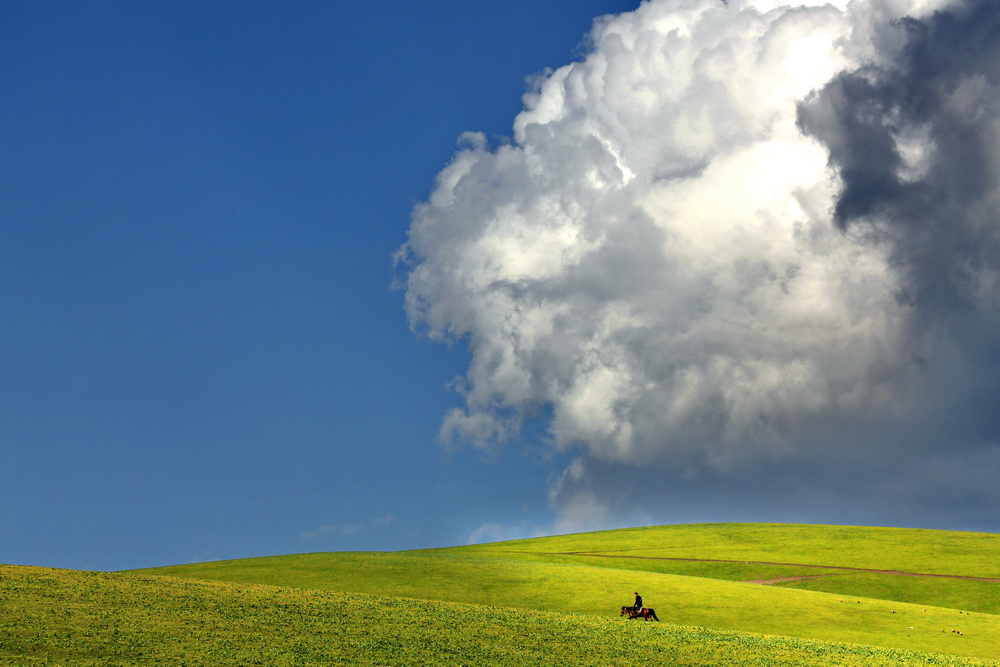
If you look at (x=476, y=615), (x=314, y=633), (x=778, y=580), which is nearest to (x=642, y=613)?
(x=476, y=615)

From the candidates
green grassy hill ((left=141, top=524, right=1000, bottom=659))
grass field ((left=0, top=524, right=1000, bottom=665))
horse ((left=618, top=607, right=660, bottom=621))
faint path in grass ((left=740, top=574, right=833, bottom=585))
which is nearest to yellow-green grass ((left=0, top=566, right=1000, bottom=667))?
grass field ((left=0, top=524, right=1000, bottom=665))

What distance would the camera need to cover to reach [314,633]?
3878 cm

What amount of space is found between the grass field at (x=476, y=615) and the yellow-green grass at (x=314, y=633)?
0.10m

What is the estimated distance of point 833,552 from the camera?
3617 inches

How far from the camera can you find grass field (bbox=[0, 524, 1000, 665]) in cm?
3566

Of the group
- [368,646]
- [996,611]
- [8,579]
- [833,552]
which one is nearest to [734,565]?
[833,552]

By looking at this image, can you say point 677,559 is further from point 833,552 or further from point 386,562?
point 386,562

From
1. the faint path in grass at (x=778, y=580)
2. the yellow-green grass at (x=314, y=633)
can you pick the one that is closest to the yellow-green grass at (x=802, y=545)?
the faint path in grass at (x=778, y=580)

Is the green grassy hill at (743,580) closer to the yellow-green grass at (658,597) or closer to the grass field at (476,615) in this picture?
the yellow-green grass at (658,597)

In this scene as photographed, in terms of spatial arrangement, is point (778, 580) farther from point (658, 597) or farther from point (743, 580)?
point (658, 597)

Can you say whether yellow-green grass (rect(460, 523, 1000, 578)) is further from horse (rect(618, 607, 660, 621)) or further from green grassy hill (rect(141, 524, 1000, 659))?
horse (rect(618, 607, 660, 621))

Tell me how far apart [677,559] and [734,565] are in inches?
262

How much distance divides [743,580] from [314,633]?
49500 mm

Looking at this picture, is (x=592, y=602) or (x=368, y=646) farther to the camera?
(x=592, y=602)
